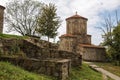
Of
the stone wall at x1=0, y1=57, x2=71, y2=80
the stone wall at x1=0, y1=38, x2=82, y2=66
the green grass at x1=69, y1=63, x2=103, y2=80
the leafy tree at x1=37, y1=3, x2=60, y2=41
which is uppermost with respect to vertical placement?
the leafy tree at x1=37, y1=3, x2=60, y2=41

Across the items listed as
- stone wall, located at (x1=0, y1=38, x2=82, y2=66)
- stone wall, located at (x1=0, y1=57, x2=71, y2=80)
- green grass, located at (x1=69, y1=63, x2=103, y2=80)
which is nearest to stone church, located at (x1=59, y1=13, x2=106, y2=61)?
stone wall, located at (x1=0, y1=38, x2=82, y2=66)

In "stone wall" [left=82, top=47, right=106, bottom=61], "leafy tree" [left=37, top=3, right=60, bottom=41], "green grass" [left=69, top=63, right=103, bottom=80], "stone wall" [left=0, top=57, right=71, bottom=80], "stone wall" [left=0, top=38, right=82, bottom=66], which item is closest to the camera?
"stone wall" [left=0, top=57, right=71, bottom=80]

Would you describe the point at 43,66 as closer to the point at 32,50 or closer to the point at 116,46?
the point at 32,50

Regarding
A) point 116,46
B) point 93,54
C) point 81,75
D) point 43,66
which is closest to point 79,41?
point 93,54

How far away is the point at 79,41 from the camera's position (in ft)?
132

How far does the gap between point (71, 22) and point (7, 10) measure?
1196cm

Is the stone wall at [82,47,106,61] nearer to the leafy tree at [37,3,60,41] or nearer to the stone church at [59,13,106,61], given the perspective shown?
the stone church at [59,13,106,61]

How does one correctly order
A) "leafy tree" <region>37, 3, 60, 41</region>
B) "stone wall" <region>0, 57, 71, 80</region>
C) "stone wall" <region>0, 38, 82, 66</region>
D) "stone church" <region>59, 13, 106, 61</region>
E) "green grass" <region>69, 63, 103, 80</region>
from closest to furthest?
"stone wall" <region>0, 57, 71, 80</region>, "green grass" <region>69, 63, 103, 80</region>, "stone wall" <region>0, 38, 82, 66</region>, "leafy tree" <region>37, 3, 60, 41</region>, "stone church" <region>59, 13, 106, 61</region>

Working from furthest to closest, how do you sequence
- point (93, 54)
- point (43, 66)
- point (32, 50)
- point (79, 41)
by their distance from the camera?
point (79, 41), point (93, 54), point (32, 50), point (43, 66)

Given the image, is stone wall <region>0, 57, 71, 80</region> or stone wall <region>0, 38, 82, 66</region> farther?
stone wall <region>0, 38, 82, 66</region>

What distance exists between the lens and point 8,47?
43.0 ft

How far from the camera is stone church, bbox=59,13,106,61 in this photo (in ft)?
122

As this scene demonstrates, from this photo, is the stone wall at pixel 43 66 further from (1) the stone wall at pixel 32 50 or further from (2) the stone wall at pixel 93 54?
(2) the stone wall at pixel 93 54

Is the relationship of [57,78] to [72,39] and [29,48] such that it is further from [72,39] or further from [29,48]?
[72,39]
